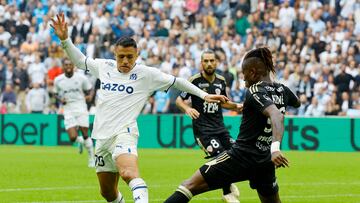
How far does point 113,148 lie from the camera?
11.8m

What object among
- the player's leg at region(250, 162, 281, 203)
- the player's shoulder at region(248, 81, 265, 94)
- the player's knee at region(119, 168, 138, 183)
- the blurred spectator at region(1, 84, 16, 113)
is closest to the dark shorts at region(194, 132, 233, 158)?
the player's knee at region(119, 168, 138, 183)

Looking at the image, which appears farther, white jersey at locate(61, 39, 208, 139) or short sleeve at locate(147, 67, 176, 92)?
short sleeve at locate(147, 67, 176, 92)

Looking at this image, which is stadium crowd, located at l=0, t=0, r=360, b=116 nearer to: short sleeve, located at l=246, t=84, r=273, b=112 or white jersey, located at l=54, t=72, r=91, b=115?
white jersey, located at l=54, t=72, r=91, b=115

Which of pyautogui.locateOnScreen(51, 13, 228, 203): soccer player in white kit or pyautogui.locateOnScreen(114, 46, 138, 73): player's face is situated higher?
pyautogui.locateOnScreen(114, 46, 138, 73): player's face

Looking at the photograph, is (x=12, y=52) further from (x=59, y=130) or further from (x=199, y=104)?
(x=199, y=104)

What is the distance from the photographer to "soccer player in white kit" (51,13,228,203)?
11844 mm

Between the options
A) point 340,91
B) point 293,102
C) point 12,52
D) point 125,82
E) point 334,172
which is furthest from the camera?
point 12,52

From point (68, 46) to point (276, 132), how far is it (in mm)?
3474

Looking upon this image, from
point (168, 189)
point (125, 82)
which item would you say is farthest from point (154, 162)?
point (125, 82)

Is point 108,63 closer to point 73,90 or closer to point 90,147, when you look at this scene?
point 90,147

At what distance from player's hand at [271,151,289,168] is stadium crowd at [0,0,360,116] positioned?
824 inches

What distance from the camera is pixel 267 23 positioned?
34.2 m

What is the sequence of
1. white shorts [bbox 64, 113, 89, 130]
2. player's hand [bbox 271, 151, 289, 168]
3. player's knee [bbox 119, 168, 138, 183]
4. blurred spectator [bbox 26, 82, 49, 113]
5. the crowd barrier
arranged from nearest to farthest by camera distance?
player's hand [bbox 271, 151, 289, 168]
player's knee [bbox 119, 168, 138, 183]
white shorts [bbox 64, 113, 89, 130]
the crowd barrier
blurred spectator [bbox 26, 82, 49, 113]

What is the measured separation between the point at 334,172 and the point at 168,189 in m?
5.79
